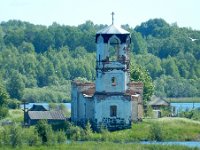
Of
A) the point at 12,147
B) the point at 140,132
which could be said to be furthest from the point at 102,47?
the point at 12,147

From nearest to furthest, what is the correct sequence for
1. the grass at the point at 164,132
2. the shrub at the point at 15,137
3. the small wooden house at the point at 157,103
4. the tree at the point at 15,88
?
the shrub at the point at 15,137 < the grass at the point at 164,132 < the small wooden house at the point at 157,103 < the tree at the point at 15,88

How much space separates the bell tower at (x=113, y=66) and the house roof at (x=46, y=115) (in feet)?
18.1

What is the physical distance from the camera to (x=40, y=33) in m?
174

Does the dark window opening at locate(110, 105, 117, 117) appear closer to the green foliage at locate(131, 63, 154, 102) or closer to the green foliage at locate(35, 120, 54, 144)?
the green foliage at locate(35, 120, 54, 144)

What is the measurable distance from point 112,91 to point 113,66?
1.47 meters

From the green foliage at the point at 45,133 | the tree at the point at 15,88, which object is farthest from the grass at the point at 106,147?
the tree at the point at 15,88

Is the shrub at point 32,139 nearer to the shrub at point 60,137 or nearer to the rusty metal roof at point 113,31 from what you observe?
the shrub at point 60,137

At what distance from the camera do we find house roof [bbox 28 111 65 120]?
78.1 meters

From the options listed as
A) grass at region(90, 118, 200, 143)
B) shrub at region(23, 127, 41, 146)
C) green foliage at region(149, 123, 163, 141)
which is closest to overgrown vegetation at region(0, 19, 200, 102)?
grass at region(90, 118, 200, 143)

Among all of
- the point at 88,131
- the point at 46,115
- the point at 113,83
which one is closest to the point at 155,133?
the point at 88,131

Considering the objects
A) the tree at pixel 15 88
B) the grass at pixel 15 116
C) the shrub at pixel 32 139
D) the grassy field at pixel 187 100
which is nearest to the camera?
the shrub at pixel 32 139

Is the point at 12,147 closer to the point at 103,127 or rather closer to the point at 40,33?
the point at 103,127

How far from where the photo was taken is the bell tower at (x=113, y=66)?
73375mm

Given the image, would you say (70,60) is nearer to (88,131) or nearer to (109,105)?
(109,105)
